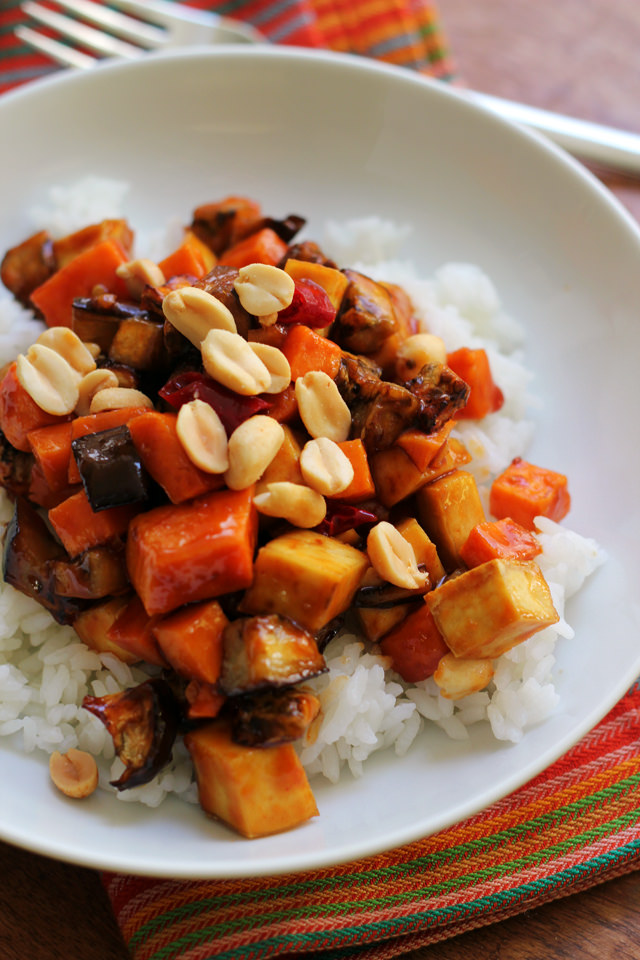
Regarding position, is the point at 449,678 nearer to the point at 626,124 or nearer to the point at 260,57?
the point at 260,57

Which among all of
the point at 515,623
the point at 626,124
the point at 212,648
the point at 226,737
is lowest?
the point at 226,737

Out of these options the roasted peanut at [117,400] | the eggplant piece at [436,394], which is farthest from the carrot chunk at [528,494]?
the roasted peanut at [117,400]

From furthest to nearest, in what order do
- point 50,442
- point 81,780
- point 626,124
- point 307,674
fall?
1. point 626,124
2. point 50,442
3. point 81,780
4. point 307,674

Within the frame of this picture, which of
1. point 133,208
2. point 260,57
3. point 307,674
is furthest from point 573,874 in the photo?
point 260,57

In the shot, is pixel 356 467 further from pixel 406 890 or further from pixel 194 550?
pixel 406 890

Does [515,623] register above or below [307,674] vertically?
above

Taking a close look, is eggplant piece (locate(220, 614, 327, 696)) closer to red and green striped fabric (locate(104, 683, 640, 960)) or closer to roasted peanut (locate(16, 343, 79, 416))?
red and green striped fabric (locate(104, 683, 640, 960))
